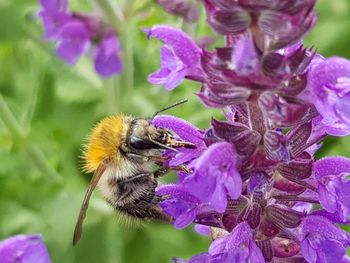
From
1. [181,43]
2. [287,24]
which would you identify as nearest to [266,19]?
[287,24]

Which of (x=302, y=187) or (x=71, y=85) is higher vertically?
(x=302, y=187)

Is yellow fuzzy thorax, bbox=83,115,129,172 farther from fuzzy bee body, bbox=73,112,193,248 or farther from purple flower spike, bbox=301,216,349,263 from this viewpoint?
purple flower spike, bbox=301,216,349,263

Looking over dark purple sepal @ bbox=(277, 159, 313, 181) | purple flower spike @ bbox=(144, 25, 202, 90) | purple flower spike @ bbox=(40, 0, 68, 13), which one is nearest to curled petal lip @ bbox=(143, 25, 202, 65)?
purple flower spike @ bbox=(144, 25, 202, 90)

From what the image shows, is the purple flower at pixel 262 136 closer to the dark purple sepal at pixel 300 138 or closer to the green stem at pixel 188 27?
the dark purple sepal at pixel 300 138

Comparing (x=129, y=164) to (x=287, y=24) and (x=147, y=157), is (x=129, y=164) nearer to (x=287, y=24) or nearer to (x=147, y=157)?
(x=147, y=157)

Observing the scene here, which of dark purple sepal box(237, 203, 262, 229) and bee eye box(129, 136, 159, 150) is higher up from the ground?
dark purple sepal box(237, 203, 262, 229)

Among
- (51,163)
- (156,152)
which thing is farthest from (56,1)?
(156,152)

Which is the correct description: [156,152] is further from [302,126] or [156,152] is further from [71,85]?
[71,85]
